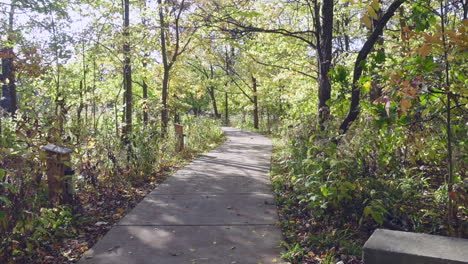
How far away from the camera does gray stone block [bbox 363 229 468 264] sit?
2.83 m

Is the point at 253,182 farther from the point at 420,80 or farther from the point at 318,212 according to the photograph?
the point at 420,80

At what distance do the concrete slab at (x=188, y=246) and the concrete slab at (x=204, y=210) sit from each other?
0.77 feet

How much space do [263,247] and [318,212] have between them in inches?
35.1

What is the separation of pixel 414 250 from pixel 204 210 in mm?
3147

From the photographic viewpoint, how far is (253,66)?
22.8m

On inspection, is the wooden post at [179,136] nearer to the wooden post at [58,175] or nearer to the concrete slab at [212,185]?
the concrete slab at [212,185]

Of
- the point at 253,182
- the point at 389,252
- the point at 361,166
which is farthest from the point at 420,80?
the point at 253,182

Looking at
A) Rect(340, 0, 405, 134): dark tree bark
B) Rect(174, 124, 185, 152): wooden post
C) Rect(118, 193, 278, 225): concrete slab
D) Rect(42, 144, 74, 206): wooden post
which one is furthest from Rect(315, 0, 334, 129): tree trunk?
Rect(174, 124, 185, 152): wooden post

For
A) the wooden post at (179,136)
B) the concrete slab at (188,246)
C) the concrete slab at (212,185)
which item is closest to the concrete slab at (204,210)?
the concrete slab at (188,246)

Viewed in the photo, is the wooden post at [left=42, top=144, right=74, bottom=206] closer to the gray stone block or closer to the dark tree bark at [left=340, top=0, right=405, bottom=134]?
the dark tree bark at [left=340, top=0, right=405, bottom=134]

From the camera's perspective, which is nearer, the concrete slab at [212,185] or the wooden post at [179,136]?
the concrete slab at [212,185]

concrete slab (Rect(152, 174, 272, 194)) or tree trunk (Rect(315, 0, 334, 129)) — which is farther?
concrete slab (Rect(152, 174, 272, 194))

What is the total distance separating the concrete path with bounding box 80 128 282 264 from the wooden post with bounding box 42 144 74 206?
0.86 m

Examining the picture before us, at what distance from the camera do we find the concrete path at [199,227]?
158 inches
